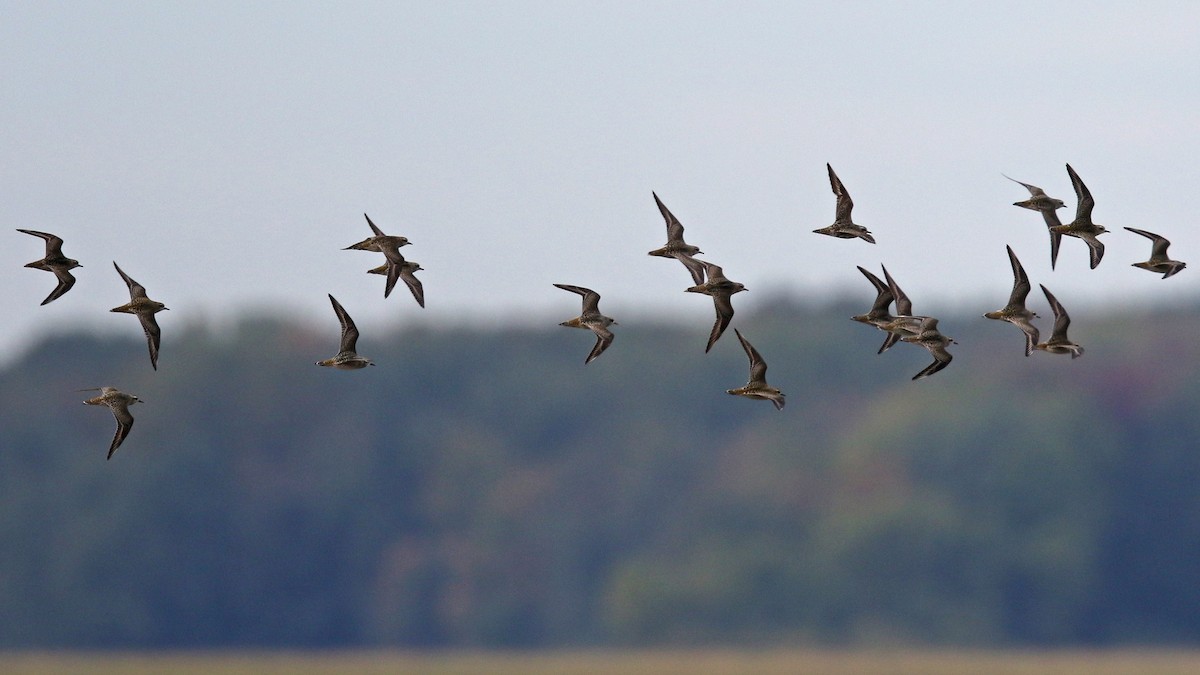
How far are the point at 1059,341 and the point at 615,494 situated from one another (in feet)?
463

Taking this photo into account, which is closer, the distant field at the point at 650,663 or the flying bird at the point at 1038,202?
the flying bird at the point at 1038,202

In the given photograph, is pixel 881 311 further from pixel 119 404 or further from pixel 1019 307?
pixel 119 404

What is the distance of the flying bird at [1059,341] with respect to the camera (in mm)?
30078

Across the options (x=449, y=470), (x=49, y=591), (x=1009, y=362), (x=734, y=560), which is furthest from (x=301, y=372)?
(x=1009, y=362)

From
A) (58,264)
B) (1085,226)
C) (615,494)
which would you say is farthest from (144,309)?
(615,494)

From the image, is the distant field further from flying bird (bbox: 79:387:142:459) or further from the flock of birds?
flying bird (bbox: 79:387:142:459)

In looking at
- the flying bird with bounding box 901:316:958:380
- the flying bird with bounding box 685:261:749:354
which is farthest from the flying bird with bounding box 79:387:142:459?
the flying bird with bounding box 901:316:958:380

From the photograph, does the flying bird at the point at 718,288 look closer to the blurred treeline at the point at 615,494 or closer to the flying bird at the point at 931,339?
the flying bird at the point at 931,339

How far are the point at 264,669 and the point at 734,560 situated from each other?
41.4 m

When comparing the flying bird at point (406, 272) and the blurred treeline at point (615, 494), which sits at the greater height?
the flying bird at point (406, 272)

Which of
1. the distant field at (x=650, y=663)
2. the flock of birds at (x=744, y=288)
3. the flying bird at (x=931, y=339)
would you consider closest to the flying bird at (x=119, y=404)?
the flock of birds at (x=744, y=288)

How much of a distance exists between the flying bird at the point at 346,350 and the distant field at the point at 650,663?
81.3 m

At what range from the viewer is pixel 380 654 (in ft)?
487

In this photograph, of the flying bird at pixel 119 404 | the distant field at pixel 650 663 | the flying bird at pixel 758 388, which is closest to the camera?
the flying bird at pixel 119 404
